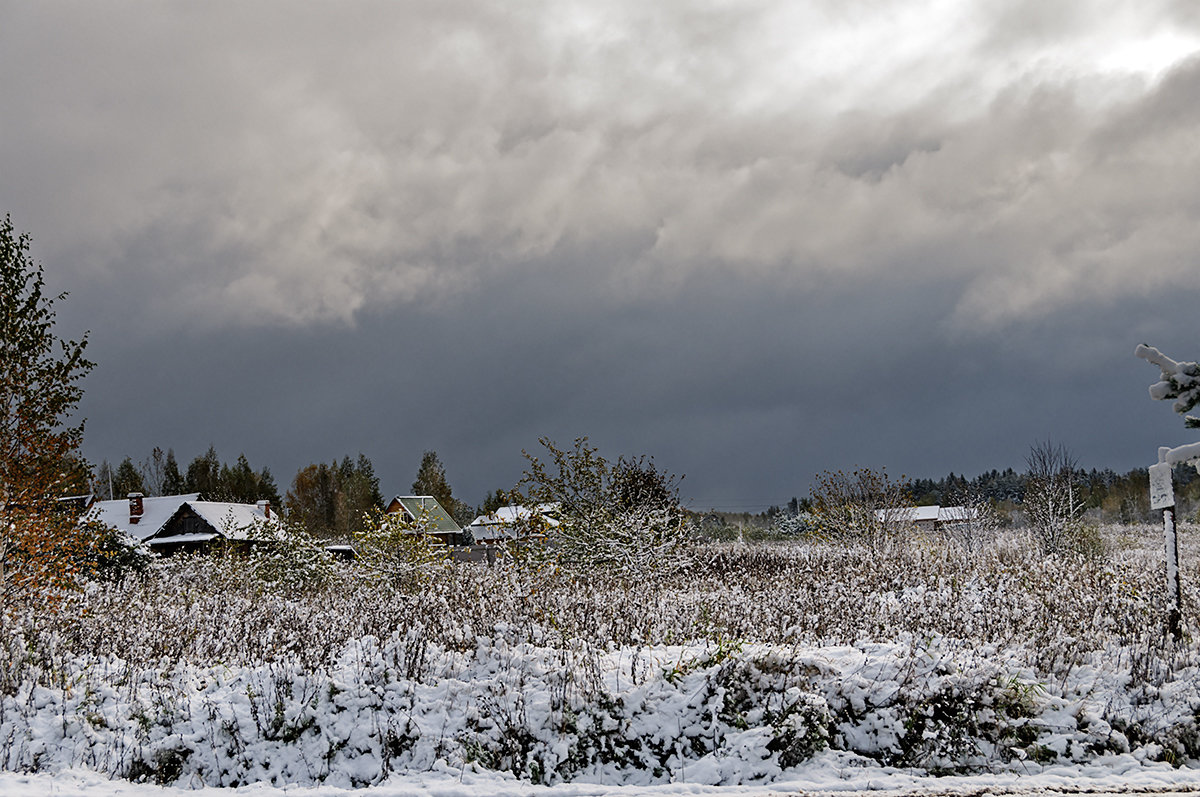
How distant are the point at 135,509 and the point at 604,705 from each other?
44.4 m

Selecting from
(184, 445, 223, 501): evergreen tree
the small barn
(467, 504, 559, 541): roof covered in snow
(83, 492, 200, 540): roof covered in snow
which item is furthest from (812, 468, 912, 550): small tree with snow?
(184, 445, 223, 501): evergreen tree

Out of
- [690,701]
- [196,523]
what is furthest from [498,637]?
[196,523]

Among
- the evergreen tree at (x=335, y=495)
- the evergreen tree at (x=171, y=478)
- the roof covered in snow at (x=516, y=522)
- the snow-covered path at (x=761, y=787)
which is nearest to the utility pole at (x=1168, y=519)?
the snow-covered path at (x=761, y=787)

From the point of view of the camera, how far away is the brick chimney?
42.7 m

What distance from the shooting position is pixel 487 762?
6.58m

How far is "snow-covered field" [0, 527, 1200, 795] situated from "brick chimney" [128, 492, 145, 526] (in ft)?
125

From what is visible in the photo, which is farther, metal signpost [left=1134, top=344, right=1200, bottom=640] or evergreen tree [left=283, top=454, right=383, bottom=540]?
evergreen tree [left=283, top=454, right=383, bottom=540]

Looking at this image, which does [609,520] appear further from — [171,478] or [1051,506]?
[171,478]

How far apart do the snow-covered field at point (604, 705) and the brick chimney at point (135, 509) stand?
38105 millimetres

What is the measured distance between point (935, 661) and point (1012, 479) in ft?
382

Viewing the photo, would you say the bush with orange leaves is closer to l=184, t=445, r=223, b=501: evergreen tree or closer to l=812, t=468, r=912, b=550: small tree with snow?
l=812, t=468, r=912, b=550: small tree with snow

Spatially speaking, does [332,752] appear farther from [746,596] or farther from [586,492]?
[586,492]

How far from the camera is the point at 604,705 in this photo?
7.03m

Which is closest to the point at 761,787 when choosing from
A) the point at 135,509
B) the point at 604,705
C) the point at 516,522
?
the point at 604,705
